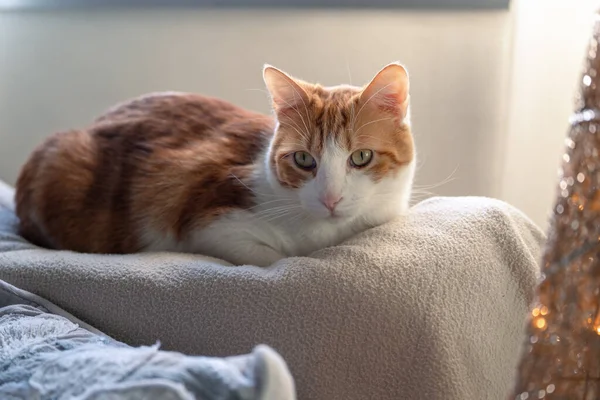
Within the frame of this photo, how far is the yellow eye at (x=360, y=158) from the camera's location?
1.15 metres

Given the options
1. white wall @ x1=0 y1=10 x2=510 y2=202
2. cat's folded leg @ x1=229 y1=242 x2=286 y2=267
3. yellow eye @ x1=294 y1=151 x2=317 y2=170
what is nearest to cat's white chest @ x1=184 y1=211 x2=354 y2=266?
cat's folded leg @ x1=229 y1=242 x2=286 y2=267

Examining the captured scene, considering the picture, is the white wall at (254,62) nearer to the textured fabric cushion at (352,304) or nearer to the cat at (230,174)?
the cat at (230,174)

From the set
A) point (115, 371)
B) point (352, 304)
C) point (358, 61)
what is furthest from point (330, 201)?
point (358, 61)

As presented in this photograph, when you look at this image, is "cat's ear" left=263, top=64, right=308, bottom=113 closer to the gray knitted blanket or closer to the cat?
the cat

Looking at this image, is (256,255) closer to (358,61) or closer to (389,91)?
(389,91)

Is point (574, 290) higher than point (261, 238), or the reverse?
point (574, 290)

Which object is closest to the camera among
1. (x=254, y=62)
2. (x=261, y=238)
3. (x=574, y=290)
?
(x=574, y=290)

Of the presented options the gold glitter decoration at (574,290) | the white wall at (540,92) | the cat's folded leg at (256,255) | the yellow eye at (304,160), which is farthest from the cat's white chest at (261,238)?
the white wall at (540,92)

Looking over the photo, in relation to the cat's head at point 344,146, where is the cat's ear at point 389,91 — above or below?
above

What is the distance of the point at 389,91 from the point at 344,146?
14 cm

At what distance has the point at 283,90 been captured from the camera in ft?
4.01

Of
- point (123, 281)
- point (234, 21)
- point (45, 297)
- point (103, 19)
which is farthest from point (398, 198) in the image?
point (103, 19)

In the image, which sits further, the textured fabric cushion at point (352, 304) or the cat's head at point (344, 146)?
the cat's head at point (344, 146)

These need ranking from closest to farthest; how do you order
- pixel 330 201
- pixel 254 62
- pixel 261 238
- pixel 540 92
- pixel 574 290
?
pixel 574 290, pixel 330 201, pixel 261 238, pixel 540 92, pixel 254 62
